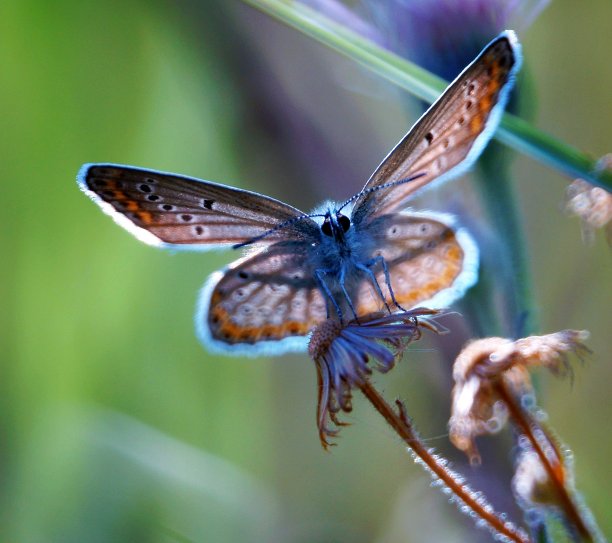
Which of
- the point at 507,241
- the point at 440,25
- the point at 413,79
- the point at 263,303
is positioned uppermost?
the point at 440,25

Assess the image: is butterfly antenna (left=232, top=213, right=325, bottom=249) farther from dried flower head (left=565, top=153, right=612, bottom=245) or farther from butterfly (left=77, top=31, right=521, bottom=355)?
dried flower head (left=565, top=153, right=612, bottom=245)

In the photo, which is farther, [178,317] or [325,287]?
[178,317]

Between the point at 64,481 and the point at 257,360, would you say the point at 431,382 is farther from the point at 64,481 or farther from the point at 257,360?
the point at 64,481

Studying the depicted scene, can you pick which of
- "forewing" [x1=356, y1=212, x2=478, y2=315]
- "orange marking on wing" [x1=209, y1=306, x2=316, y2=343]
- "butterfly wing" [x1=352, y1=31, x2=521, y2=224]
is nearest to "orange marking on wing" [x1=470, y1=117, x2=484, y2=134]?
"butterfly wing" [x1=352, y1=31, x2=521, y2=224]

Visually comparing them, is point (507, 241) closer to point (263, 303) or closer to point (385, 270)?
point (385, 270)

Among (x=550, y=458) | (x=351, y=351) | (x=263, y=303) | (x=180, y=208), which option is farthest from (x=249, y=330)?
(x=550, y=458)

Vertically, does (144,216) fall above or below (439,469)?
above

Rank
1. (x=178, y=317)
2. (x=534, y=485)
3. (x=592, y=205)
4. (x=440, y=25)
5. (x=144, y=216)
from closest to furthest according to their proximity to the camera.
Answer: (x=534, y=485)
(x=592, y=205)
(x=144, y=216)
(x=440, y=25)
(x=178, y=317)

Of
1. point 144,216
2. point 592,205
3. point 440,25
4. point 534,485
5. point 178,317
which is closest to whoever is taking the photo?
point 534,485
